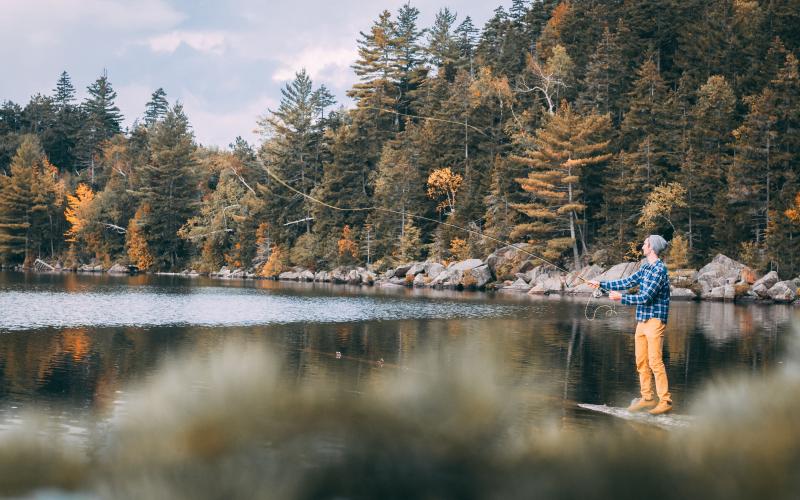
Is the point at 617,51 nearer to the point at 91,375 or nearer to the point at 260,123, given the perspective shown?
the point at 260,123

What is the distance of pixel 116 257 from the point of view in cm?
9831

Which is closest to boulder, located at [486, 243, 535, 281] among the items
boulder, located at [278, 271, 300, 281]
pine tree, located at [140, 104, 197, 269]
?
boulder, located at [278, 271, 300, 281]

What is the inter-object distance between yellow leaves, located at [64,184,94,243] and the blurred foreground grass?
96082 mm

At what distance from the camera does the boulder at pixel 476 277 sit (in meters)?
60.9

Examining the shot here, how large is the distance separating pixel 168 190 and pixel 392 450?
93.6 metres

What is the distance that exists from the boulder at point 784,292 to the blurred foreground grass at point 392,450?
38.4 metres

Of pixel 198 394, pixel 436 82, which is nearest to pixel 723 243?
pixel 436 82

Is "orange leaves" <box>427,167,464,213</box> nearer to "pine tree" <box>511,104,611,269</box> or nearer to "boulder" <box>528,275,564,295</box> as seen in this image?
"pine tree" <box>511,104,611,269</box>

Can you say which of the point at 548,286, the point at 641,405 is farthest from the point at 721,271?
the point at 641,405

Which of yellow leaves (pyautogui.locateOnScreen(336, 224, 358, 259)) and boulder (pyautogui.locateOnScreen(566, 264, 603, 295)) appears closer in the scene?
boulder (pyautogui.locateOnScreen(566, 264, 603, 295))

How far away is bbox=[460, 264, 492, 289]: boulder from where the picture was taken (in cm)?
6094

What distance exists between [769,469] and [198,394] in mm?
5291

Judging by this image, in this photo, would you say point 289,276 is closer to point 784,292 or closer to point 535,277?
point 535,277

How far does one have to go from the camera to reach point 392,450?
7.62 metres
